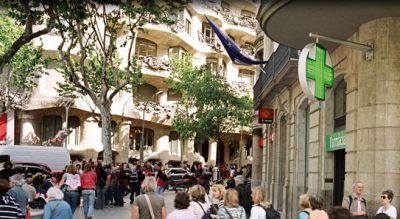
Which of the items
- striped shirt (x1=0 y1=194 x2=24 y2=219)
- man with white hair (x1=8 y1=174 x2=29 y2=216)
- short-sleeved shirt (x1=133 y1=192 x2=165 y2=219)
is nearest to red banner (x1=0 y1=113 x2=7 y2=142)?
man with white hair (x1=8 y1=174 x2=29 y2=216)

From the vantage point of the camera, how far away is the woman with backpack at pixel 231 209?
289 inches

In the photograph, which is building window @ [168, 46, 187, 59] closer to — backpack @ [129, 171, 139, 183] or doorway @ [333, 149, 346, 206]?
backpack @ [129, 171, 139, 183]

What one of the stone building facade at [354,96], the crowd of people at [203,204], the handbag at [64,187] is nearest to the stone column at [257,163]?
the stone building facade at [354,96]

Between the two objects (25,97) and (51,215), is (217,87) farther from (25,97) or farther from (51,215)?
(51,215)

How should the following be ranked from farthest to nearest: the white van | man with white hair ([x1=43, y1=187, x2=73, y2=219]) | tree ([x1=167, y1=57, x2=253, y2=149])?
tree ([x1=167, y1=57, x2=253, y2=149]) < the white van < man with white hair ([x1=43, y1=187, x2=73, y2=219])

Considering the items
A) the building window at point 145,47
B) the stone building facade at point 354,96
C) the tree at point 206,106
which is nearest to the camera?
the stone building facade at point 354,96

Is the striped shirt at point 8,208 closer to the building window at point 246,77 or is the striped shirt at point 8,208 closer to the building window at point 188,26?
the building window at point 188,26

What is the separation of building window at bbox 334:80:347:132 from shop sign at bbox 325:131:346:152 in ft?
0.71

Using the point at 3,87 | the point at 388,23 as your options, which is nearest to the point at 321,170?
the point at 388,23

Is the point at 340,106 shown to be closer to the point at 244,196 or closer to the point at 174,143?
the point at 244,196

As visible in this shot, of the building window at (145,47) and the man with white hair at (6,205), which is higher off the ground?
the building window at (145,47)

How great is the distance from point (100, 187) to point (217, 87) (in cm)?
2439

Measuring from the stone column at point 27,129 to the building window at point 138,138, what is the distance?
9528 millimetres

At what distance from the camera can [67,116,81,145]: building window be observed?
43.6 metres
